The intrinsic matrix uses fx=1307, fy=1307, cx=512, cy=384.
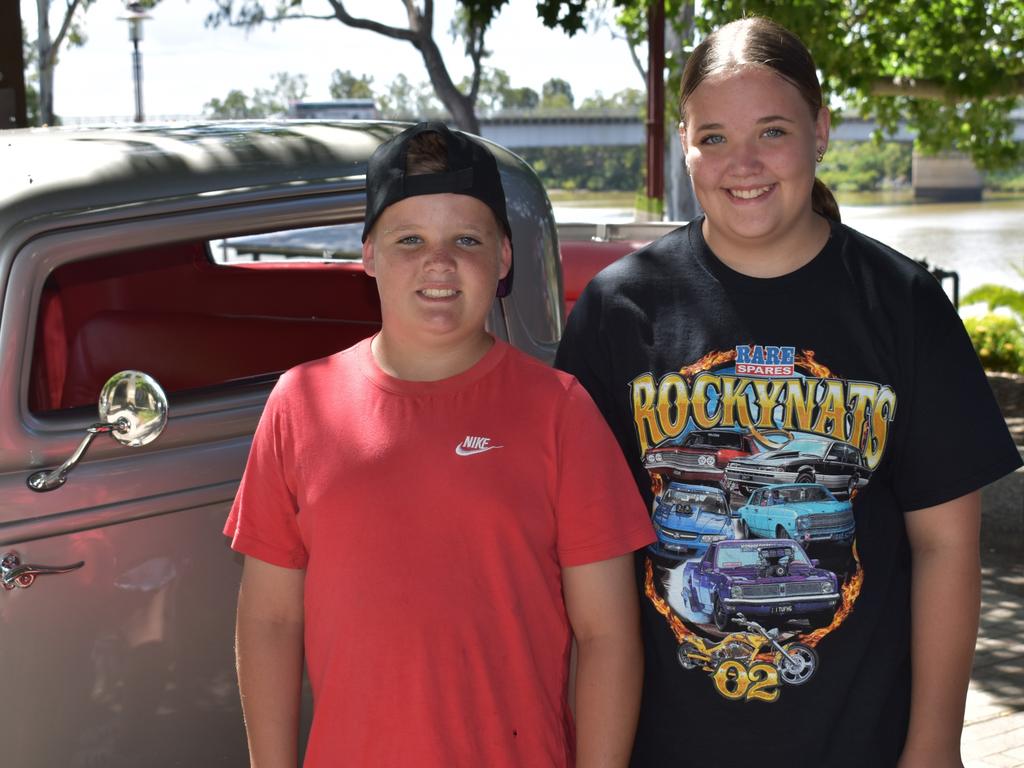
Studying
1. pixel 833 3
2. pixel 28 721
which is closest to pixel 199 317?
pixel 28 721

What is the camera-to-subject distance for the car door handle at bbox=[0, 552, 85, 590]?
7.63 feet

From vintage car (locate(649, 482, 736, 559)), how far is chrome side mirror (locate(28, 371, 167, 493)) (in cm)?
92

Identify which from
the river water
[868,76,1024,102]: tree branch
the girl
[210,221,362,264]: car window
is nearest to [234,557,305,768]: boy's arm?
the girl

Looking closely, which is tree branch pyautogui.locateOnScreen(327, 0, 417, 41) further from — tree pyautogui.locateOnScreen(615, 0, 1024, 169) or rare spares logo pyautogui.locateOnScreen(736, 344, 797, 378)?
rare spares logo pyautogui.locateOnScreen(736, 344, 797, 378)

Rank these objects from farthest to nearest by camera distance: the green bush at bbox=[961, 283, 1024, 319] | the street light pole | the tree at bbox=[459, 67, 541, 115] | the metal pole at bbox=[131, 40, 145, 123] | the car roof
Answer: the tree at bbox=[459, 67, 541, 115] < the metal pole at bbox=[131, 40, 145, 123] < the street light pole < the green bush at bbox=[961, 283, 1024, 319] < the car roof

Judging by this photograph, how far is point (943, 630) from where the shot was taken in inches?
79.0

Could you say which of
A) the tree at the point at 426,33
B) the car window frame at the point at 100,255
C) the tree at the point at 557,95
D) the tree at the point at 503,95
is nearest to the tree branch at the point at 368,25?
the tree at the point at 426,33

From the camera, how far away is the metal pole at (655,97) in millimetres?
11625

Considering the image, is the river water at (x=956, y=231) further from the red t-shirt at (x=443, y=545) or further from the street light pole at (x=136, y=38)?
the red t-shirt at (x=443, y=545)

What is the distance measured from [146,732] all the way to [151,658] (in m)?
0.15

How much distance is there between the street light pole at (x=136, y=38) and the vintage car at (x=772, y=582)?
76.2 feet

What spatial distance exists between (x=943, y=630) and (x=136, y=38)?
77.7 feet

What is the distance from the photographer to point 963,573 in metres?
2.02

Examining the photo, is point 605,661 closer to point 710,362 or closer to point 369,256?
point 710,362
